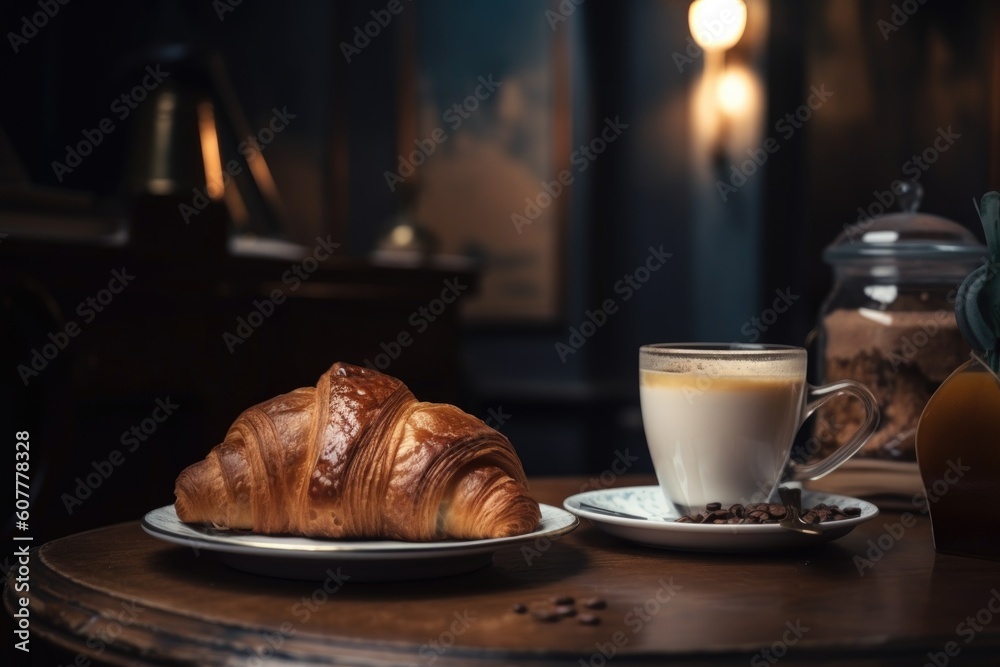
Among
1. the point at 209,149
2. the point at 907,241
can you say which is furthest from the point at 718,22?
the point at 907,241

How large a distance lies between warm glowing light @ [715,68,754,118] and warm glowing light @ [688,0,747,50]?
13 centimetres

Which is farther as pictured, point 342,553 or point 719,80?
point 719,80

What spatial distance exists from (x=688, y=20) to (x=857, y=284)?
3.84 meters

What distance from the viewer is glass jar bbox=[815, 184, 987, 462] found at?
4.64 feet

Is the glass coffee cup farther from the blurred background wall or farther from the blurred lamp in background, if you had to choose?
the blurred lamp in background

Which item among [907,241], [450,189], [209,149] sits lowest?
[907,241]

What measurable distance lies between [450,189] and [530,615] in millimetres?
5063

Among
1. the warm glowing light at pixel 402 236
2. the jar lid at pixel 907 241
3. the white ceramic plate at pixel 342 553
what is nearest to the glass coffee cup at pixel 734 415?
the white ceramic plate at pixel 342 553

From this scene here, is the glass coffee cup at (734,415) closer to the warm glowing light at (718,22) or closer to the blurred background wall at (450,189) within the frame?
the blurred background wall at (450,189)

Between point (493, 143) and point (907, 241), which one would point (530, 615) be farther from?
point (493, 143)

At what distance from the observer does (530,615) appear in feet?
2.82

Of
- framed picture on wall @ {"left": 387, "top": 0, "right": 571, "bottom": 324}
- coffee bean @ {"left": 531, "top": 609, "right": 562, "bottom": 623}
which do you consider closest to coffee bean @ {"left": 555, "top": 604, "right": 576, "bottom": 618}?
coffee bean @ {"left": 531, "top": 609, "right": 562, "bottom": 623}

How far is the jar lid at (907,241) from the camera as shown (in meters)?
1.44

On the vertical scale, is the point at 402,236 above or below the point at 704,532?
above
